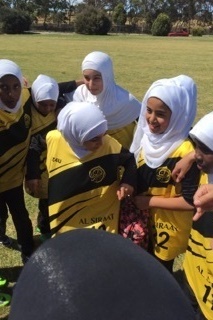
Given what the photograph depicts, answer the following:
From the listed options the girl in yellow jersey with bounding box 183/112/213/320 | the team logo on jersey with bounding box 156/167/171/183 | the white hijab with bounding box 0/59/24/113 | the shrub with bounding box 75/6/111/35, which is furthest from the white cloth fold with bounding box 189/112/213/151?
the shrub with bounding box 75/6/111/35

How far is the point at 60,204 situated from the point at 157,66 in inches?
605

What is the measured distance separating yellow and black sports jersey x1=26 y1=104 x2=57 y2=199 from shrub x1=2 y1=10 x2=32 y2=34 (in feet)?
139

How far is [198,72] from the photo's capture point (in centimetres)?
1598

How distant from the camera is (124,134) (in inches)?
142

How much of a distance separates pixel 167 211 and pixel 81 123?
0.72 meters

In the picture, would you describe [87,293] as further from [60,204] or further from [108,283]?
[60,204]

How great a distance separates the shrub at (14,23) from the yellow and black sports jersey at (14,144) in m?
42.7

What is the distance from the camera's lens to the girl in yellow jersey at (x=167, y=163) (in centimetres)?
269

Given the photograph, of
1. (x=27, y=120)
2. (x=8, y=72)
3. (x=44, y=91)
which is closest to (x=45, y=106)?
(x=44, y=91)

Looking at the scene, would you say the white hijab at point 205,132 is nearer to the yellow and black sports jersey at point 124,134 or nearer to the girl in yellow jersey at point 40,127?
the yellow and black sports jersey at point 124,134

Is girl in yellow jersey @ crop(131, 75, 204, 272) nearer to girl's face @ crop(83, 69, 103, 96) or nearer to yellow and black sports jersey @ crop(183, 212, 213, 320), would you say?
yellow and black sports jersey @ crop(183, 212, 213, 320)

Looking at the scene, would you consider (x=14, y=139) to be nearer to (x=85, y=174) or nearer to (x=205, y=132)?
(x=85, y=174)

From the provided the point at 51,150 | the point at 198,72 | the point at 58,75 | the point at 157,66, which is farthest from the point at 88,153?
the point at 157,66

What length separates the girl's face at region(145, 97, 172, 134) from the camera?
2.71 metres
